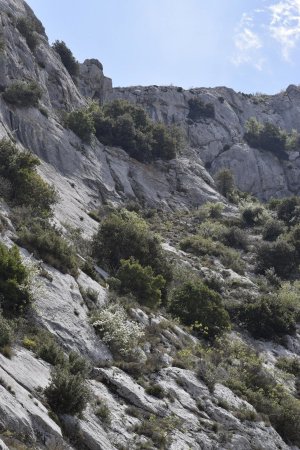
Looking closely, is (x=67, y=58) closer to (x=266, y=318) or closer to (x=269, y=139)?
(x=269, y=139)

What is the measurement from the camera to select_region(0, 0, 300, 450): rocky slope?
11.9 m

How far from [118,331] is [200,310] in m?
7.61

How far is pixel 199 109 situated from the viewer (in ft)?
285

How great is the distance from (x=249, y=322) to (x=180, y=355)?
9.48 meters

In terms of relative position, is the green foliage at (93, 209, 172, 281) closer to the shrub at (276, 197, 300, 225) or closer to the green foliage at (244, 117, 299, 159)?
the shrub at (276, 197, 300, 225)

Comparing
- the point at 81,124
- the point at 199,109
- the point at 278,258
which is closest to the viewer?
the point at 278,258

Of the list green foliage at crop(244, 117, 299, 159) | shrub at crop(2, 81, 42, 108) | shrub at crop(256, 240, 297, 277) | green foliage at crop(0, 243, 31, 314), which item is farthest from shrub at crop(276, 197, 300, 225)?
green foliage at crop(0, 243, 31, 314)

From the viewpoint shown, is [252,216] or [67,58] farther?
[67,58]

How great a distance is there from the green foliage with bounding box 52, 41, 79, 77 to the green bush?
153 feet

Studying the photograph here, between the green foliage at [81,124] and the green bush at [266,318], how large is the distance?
25.7m

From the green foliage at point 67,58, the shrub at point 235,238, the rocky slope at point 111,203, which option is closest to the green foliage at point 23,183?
the rocky slope at point 111,203

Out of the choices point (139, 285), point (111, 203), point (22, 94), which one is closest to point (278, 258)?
point (111, 203)

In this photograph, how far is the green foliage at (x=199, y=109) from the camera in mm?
85744

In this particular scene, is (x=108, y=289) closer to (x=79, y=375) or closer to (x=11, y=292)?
(x=11, y=292)
